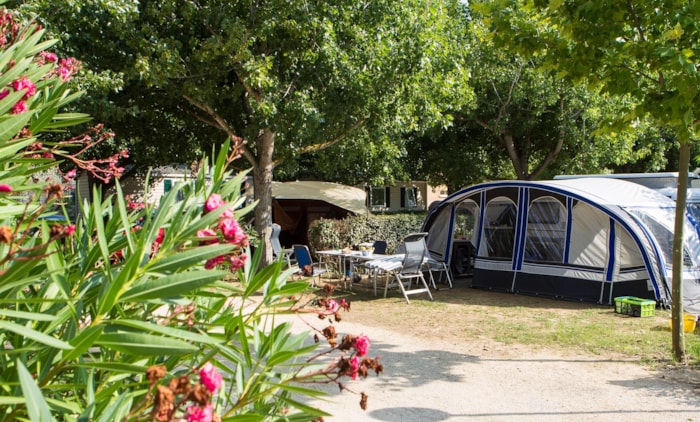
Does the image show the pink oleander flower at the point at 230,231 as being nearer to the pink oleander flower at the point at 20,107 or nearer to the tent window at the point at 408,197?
the pink oleander flower at the point at 20,107

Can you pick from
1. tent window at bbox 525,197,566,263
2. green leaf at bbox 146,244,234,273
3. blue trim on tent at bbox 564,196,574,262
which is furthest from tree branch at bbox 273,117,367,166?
green leaf at bbox 146,244,234,273

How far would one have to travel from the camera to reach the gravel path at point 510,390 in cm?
450

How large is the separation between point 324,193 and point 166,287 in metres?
15.5

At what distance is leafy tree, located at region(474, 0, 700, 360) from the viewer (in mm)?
4844

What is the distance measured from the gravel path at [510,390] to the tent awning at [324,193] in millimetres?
9784

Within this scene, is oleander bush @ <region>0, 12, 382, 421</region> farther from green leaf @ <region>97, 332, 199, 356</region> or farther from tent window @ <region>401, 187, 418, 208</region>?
tent window @ <region>401, 187, 418, 208</region>

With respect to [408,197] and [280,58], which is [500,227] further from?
[408,197]

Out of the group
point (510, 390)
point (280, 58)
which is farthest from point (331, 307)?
point (280, 58)

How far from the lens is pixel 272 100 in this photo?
32.7 ft

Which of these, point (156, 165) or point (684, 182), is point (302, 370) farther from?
point (156, 165)

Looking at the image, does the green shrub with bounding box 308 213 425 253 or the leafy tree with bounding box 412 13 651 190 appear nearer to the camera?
the green shrub with bounding box 308 213 425 253

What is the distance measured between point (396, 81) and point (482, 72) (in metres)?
7.28

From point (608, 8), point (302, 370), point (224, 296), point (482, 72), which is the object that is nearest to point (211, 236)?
point (224, 296)

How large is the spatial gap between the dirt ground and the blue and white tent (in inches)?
114
